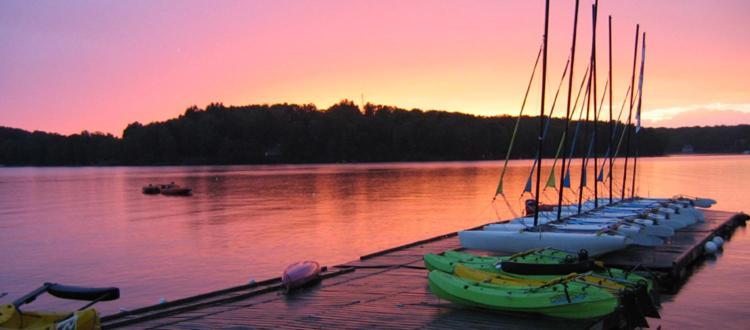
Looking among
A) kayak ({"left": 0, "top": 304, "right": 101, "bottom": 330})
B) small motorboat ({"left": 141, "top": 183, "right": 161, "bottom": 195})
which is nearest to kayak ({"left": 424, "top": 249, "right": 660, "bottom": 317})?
kayak ({"left": 0, "top": 304, "right": 101, "bottom": 330})

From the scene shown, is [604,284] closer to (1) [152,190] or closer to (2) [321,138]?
(1) [152,190]

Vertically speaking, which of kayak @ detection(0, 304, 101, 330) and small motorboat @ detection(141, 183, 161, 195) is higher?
kayak @ detection(0, 304, 101, 330)

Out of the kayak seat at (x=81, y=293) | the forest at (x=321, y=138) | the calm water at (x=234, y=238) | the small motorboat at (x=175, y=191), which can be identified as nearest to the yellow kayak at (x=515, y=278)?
the calm water at (x=234, y=238)

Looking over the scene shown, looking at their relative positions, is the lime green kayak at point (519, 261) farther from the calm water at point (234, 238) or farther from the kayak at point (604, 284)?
the calm water at point (234, 238)

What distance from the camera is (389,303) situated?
43.3 ft

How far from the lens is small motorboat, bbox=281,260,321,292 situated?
14.8 m

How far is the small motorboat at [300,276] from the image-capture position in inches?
583

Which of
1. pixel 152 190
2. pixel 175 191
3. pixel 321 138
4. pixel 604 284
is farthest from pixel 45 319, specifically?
pixel 321 138

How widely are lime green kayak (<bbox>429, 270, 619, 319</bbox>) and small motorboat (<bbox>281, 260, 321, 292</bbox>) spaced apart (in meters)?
3.74

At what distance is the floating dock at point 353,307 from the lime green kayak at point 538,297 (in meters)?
0.18

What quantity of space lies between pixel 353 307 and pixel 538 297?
3.77m

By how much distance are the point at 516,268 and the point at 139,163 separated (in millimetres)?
194432

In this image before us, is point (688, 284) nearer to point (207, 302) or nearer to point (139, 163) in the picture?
point (207, 302)

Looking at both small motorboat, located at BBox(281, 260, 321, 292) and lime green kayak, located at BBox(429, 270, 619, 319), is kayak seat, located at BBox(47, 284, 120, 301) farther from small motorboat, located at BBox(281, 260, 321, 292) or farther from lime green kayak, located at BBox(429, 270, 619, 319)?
lime green kayak, located at BBox(429, 270, 619, 319)
